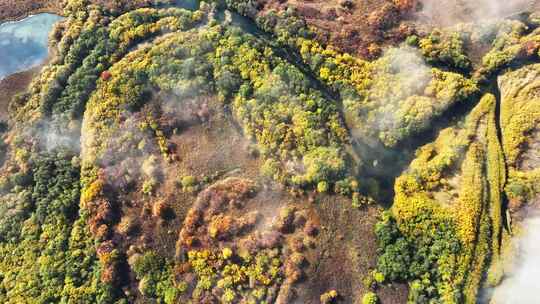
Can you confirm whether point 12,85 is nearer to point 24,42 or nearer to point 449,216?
point 24,42

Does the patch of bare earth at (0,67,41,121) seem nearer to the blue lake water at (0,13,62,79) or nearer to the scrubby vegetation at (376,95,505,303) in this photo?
the blue lake water at (0,13,62,79)

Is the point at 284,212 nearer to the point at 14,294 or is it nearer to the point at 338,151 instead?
the point at 338,151

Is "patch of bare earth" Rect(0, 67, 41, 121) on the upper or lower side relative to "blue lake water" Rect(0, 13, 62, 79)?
lower

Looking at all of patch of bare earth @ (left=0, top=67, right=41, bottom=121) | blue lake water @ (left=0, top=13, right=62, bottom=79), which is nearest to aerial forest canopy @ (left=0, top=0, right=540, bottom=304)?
patch of bare earth @ (left=0, top=67, right=41, bottom=121)

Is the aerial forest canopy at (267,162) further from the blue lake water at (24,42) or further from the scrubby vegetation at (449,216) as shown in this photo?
the blue lake water at (24,42)

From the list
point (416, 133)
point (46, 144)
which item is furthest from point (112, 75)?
point (416, 133)

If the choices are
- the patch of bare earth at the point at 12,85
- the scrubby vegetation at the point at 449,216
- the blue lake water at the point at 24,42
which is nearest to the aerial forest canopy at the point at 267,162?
the scrubby vegetation at the point at 449,216
